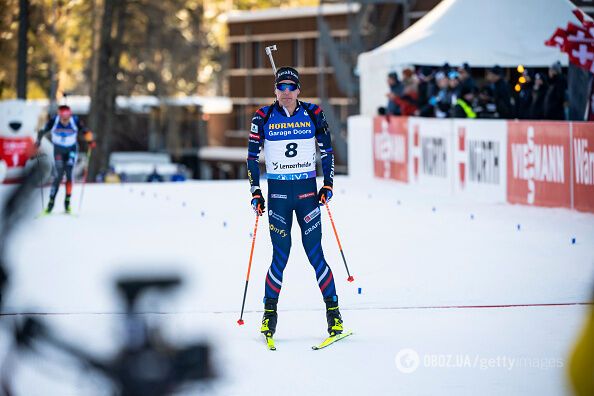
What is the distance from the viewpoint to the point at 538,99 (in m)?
20.2

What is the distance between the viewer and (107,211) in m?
20.8

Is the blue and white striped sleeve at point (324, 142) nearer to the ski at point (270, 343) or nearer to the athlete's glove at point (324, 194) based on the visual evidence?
the athlete's glove at point (324, 194)

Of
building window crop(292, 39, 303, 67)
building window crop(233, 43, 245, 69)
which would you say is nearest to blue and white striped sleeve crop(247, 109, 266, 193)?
building window crop(292, 39, 303, 67)

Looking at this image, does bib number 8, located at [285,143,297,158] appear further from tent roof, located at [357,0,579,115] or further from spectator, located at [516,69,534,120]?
tent roof, located at [357,0,579,115]

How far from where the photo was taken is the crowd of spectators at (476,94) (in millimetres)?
19953

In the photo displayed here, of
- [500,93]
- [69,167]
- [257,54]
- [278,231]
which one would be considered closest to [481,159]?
[500,93]

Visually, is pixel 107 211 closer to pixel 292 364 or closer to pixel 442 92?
pixel 442 92

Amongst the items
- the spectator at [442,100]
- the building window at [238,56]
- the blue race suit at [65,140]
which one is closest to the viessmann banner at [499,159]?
the spectator at [442,100]

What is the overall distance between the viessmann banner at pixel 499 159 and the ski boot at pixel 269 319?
9352 millimetres

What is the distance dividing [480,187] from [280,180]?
12.8 meters

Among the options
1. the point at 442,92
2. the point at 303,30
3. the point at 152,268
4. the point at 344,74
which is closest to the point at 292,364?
the point at 152,268

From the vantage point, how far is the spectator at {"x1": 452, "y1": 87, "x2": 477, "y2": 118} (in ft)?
71.8
